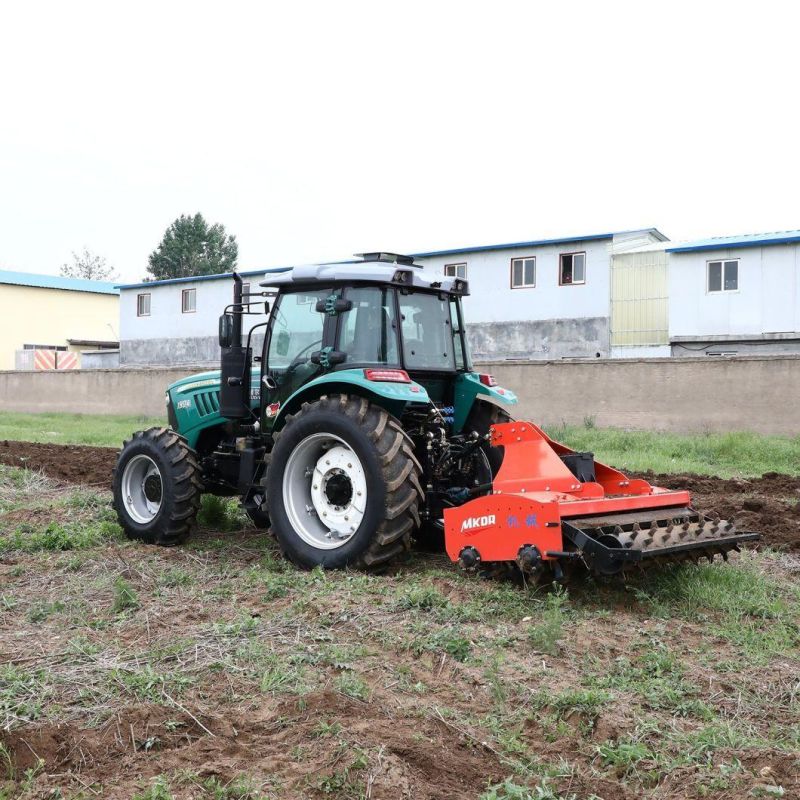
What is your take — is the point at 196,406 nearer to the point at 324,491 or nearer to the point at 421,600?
the point at 324,491

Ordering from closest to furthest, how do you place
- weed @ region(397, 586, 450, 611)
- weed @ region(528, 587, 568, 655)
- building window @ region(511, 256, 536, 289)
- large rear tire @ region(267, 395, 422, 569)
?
1. weed @ region(528, 587, 568, 655)
2. weed @ region(397, 586, 450, 611)
3. large rear tire @ region(267, 395, 422, 569)
4. building window @ region(511, 256, 536, 289)

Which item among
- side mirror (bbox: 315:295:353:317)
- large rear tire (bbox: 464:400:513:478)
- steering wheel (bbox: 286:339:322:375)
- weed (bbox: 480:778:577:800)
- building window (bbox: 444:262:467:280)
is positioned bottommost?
weed (bbox: 480:778:577:800)

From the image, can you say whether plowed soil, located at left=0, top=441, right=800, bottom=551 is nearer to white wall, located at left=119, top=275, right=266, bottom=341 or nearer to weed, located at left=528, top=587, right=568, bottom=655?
weed, located at left=528, top=587, right=568, bottom=655

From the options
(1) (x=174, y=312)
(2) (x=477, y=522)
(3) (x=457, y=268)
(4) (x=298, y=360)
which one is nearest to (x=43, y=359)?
(1) (x=174, y=312)

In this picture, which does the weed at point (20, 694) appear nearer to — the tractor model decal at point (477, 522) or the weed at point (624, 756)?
the weed at point (624, 756)

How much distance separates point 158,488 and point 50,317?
4215 cm

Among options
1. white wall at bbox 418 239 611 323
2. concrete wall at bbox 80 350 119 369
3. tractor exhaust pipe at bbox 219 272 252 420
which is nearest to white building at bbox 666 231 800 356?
white wall at bbox 418 239 611 323

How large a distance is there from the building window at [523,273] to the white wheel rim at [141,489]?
81.2ft

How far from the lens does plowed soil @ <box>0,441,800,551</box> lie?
8734mm

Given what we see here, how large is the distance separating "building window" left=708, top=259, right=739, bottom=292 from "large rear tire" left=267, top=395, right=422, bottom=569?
2432cm

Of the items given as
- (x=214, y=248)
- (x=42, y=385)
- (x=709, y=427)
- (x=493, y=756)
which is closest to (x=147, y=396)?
(x=42, y=385)

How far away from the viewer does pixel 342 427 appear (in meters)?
6.85

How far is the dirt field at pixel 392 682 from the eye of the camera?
3.73 metres

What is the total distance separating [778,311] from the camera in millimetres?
28031
